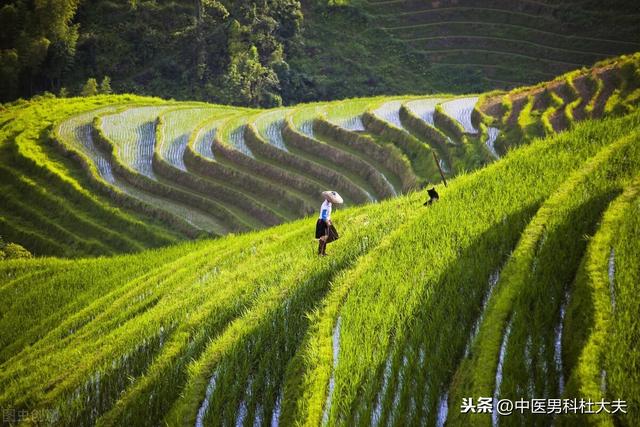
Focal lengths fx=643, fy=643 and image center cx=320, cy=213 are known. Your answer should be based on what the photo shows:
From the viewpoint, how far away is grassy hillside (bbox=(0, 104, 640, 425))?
19.9 feet

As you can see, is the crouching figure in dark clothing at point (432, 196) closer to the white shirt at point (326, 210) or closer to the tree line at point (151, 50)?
the white shirt at point (326, 210)

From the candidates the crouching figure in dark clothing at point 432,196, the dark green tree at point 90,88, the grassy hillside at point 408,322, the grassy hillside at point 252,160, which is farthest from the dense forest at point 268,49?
the grassy hillside at point 408,322

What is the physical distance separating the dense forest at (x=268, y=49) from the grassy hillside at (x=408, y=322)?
32736 mm

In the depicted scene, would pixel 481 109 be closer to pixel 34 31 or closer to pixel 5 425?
pixel 5 425

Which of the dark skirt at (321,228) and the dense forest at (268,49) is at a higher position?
the dense forest at (268,49)

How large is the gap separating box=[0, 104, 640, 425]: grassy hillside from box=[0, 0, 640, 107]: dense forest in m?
32.7

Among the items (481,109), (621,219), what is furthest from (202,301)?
(481,109)

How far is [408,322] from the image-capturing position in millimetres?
7172

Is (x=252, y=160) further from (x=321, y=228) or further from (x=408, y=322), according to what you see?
(x=408, y=322)

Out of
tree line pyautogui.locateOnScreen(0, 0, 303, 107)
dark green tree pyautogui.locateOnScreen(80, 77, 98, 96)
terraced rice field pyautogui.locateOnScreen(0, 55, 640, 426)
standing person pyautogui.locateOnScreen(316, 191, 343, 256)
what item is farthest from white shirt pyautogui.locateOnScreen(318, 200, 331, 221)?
dark green tree pyautogui.locateOnScreen(80, 77, 98, 96)

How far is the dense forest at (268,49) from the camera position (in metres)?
42.7

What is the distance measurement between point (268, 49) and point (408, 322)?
Result: 134 feet

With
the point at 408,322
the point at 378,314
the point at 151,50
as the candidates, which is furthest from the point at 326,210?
the point at 151,50

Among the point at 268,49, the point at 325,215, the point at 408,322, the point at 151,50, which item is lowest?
the point at 408,322
